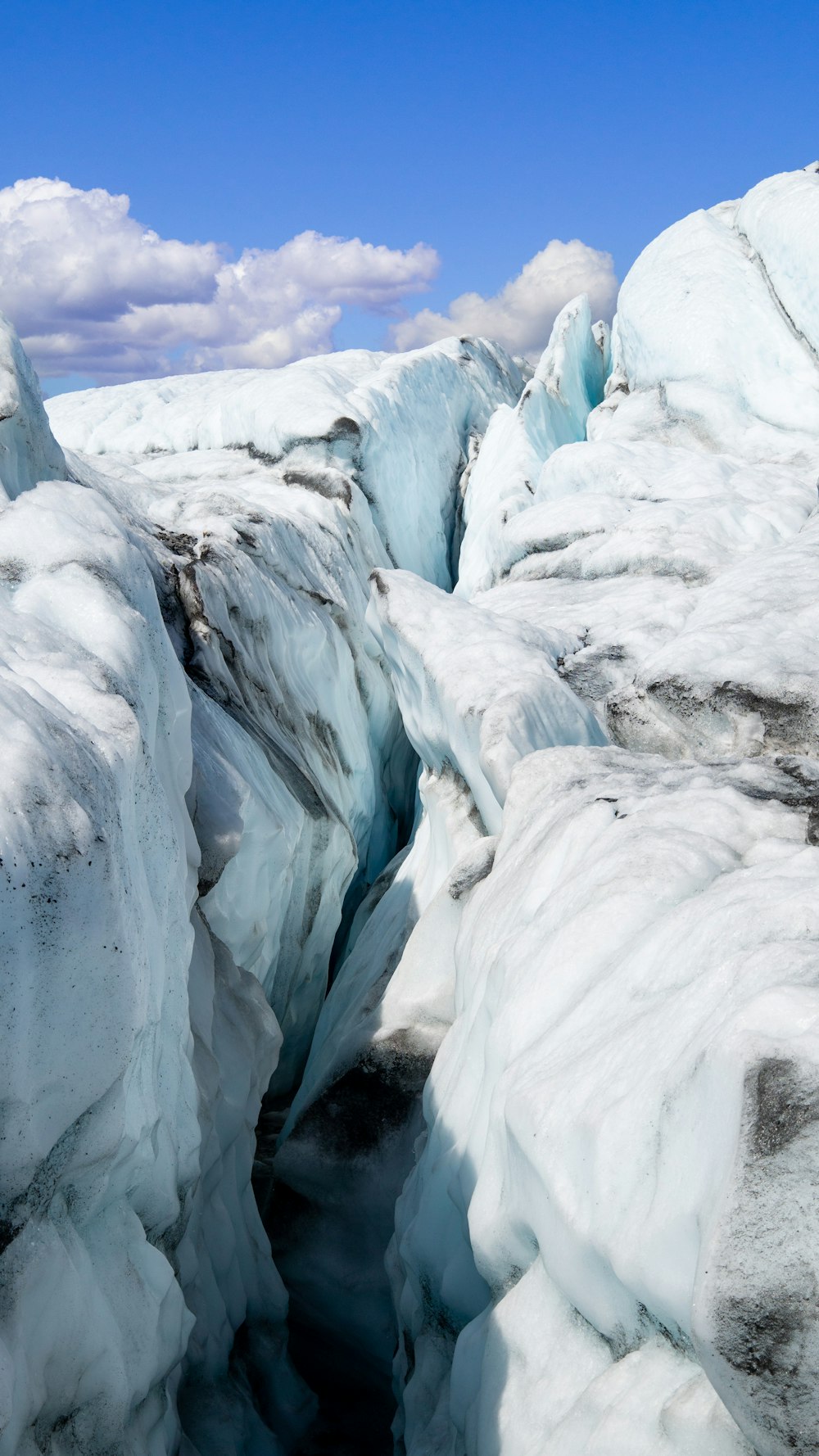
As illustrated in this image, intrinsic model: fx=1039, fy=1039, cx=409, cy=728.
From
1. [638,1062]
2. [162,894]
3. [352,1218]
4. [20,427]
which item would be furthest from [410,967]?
[20,427]

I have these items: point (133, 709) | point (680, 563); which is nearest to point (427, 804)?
point (680, 563)

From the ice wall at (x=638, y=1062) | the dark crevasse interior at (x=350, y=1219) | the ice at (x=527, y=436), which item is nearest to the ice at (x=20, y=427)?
the ice wall at (x=638, y=1062)

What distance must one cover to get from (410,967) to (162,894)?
6.94 ft

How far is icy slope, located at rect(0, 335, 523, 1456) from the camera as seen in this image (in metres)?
2.77

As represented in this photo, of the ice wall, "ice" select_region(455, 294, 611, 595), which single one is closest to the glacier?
the ice wall

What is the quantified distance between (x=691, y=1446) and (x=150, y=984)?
6.88 feet

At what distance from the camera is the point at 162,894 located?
12.9 feet

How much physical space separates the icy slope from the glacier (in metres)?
0.02

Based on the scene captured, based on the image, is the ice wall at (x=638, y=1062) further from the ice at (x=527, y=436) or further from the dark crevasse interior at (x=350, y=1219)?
the ice at (x=527, y=436)

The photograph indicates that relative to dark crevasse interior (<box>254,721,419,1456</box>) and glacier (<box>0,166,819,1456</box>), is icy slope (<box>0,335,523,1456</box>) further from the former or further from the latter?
dark crevasse interior (<box>254,721,419,1456</box>)

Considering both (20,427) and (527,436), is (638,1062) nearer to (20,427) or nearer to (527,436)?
(20,427)

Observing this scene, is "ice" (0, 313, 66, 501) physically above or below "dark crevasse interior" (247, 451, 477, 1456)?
above

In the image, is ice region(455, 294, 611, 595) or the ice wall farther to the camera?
ice region(455, 294, 611, 595)

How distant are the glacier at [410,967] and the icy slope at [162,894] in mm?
20
